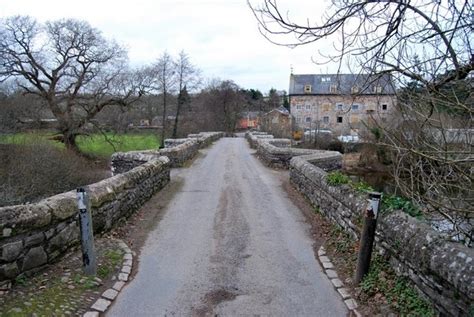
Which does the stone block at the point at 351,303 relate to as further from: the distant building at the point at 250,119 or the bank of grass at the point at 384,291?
the distant building at the point at 250,119

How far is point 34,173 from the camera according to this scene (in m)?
16.8

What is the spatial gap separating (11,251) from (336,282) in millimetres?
3920

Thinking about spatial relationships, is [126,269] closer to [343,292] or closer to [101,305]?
[101,305]

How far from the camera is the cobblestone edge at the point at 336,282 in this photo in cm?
428

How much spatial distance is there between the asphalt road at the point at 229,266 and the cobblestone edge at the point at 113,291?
0.30 feet

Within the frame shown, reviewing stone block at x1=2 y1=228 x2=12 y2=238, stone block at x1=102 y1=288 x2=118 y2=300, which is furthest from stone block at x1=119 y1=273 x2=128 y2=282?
stone block at x1=2 y1=228 x2=12 y2=238

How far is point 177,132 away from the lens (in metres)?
45.4

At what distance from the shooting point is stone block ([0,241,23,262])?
4.04 metres

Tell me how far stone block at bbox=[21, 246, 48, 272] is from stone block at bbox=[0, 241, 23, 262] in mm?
158

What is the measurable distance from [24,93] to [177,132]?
20968 mm

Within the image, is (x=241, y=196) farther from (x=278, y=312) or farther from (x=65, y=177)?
(x=65, y=177)

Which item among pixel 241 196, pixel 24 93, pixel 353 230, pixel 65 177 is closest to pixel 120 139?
pixel 24 93

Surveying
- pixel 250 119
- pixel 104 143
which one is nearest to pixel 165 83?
pixel 104 143

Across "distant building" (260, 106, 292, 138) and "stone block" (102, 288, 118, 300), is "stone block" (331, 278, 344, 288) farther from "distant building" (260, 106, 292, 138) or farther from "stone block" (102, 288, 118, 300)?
"distant building" (260, 106, 292, 138)
